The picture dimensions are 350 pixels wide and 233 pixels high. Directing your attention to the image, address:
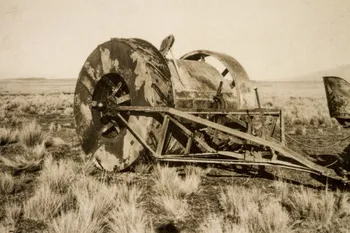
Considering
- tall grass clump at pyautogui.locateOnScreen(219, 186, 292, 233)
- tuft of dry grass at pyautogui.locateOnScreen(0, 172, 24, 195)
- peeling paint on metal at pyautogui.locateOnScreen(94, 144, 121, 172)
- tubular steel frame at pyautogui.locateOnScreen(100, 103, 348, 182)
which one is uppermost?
tubular steel frame at pyautogui.locateOnScreen(100, 103, 348, 182)

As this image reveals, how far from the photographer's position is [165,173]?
18.0 ft

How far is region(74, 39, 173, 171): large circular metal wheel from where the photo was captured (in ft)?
17.1

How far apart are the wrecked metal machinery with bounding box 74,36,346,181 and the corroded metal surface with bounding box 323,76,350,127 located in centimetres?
85

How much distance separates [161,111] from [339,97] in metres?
2.64

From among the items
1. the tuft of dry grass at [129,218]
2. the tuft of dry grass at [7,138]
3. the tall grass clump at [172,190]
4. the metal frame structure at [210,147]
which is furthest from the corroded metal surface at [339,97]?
the tuft of dry grass at [7,138]

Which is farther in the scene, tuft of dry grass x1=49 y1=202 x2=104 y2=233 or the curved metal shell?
the curved metal shell

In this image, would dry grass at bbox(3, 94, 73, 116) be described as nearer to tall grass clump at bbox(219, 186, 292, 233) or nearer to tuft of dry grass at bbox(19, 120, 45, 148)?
tuft of dry grass at bbox(19, 120, 45, 148)

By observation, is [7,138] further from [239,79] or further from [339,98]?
[339,98]

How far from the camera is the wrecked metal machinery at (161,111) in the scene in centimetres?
500

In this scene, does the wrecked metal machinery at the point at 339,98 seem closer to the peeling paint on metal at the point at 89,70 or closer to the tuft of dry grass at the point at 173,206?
the tuft of dry grass at the point at 173,206

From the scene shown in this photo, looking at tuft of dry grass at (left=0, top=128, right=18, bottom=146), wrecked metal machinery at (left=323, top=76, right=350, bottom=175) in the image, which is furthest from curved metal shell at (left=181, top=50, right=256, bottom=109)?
tuft of dry grass at (left=0, top=128, right=18, bottom=146)

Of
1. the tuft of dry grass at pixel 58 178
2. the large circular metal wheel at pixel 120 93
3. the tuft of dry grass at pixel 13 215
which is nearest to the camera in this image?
the tuft of dry grass at pixel 13 215

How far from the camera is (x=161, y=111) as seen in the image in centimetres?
492

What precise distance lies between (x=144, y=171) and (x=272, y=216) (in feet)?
8.58
